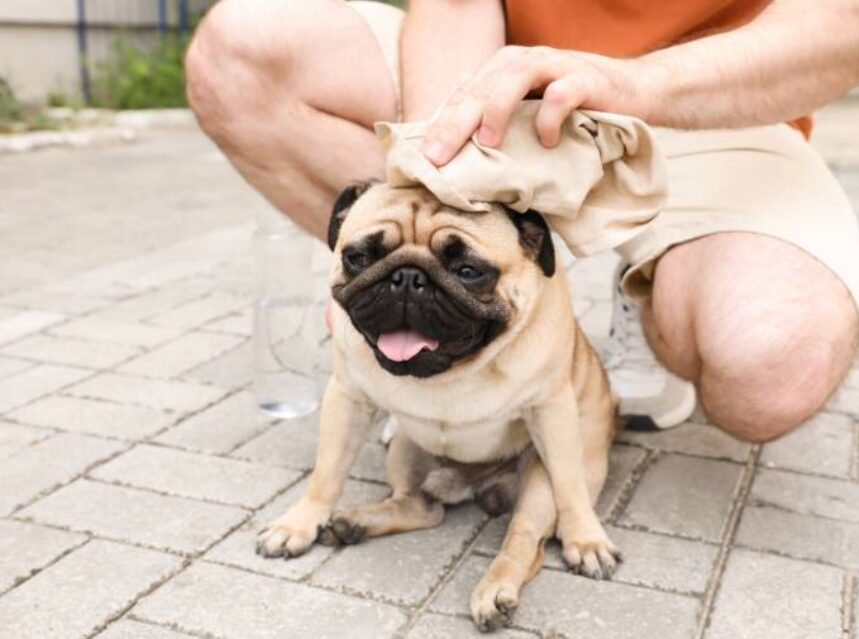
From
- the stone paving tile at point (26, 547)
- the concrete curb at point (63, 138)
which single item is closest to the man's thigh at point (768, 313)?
the stone paving tile at point (26, 547)

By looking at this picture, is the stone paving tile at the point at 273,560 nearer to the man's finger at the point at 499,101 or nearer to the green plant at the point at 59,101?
the man's finger at the point at 499,101

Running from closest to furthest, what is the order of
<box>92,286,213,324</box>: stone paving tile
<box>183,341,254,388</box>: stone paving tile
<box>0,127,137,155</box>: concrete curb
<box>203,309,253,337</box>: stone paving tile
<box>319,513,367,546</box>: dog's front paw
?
<box>319,513,367,546</box>: dog's front paw → <box>183,341,254,388</box>: stone paving tile → <box>203,309,253,337</box>: stone paving tile → <box>92,286,213,324</box>: stone paving tile → <box>0,127,137,155</box>: concrete curb

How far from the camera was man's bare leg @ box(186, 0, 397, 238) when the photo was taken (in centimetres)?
284

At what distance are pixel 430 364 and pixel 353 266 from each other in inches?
8.8

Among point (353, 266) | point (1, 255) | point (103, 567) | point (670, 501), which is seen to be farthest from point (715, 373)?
point (1, 255)

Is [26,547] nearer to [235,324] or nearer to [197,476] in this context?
[197,476]

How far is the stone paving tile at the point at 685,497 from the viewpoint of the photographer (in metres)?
2.49

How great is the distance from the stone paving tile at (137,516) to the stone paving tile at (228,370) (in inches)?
31.2

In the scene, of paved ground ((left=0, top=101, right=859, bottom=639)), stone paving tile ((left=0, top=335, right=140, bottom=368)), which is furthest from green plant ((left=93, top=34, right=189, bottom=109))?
stone paving tile ((left=0, top=335, right=140, bottom=368))

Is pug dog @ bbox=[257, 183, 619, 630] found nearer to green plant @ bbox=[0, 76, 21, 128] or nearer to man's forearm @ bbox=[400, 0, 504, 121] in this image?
man's forearm @ bbox=[400, 0, 504, 121]

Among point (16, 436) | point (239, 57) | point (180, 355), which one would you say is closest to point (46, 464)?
point (16, 436)

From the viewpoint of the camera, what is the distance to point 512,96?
1960 millimetres

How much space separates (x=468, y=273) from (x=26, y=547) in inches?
42.7

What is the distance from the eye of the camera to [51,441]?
2904 mm
